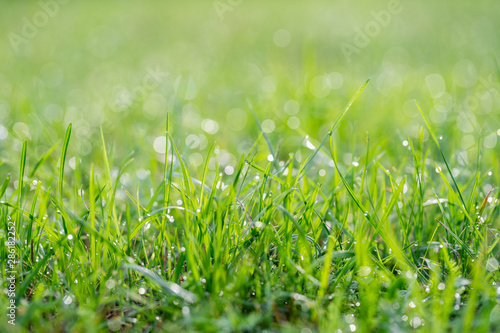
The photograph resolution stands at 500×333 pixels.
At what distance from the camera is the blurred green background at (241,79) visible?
200 cm

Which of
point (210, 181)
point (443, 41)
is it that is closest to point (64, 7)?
point (443, 41)

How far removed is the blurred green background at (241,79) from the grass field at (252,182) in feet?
0.07

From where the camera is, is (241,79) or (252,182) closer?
(252,182)

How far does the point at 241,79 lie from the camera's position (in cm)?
313

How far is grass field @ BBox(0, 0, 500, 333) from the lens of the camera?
3.09 feet

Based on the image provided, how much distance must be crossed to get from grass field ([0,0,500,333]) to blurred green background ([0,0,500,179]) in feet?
0.07

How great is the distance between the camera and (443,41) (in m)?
4.25

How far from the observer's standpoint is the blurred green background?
78.6 inches

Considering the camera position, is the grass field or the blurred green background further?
the blurred green background

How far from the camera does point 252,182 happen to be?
1.22 metres

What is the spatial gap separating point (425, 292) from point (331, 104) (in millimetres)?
1502

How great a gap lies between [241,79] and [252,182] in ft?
6.61

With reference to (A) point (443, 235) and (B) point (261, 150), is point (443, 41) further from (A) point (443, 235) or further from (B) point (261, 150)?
(A) point (443, 235)

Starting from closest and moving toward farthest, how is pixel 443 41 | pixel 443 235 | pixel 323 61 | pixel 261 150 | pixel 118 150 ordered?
pixel 443 235
pixel 261 150
pixel 118 150
pixel 323 61
pixel 443 41
